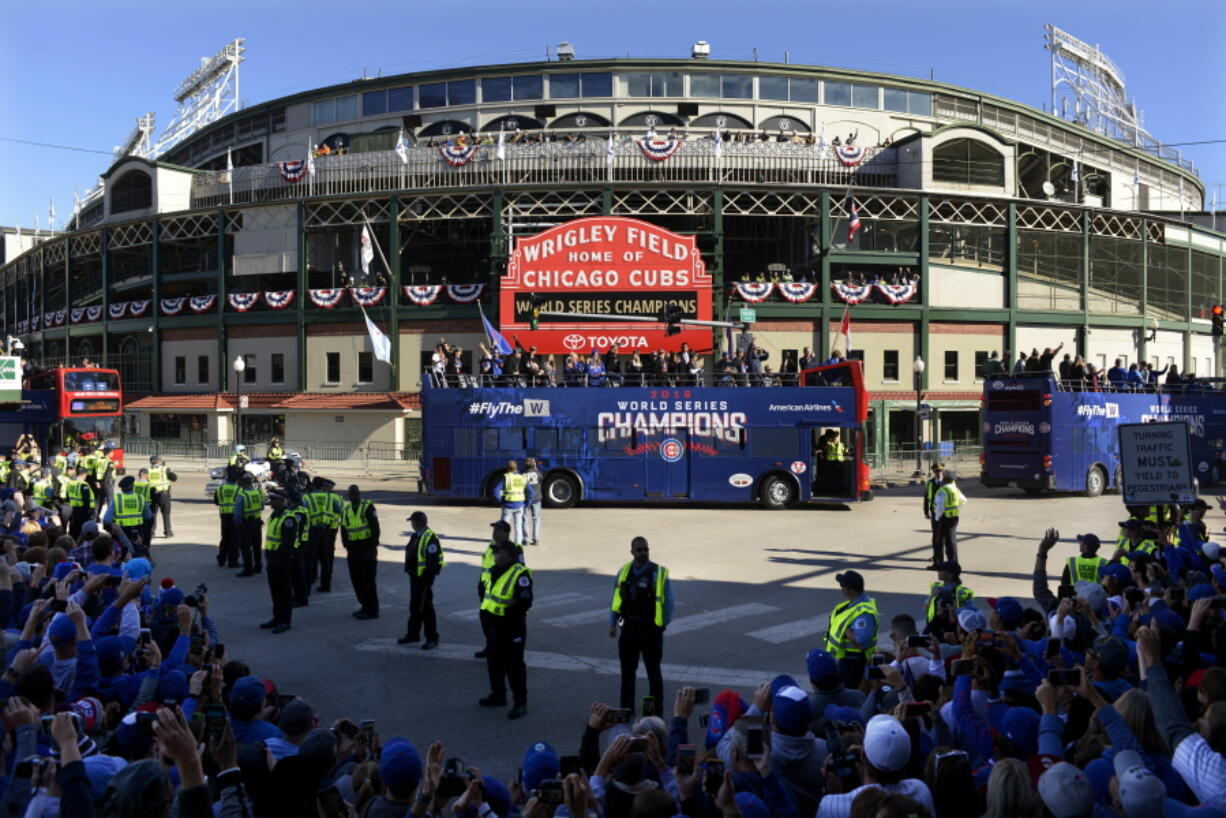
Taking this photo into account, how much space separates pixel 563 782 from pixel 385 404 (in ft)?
127

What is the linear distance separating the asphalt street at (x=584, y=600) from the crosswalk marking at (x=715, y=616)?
0.04 meters

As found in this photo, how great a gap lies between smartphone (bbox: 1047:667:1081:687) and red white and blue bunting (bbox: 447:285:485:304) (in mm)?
36692

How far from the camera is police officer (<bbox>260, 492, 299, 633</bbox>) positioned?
12.1m

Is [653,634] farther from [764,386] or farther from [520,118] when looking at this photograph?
[520,118]

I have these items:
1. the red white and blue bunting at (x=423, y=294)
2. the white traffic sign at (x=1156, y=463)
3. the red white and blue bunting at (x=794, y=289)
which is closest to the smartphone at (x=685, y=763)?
the white traffic sign at (x=1156, y=463)

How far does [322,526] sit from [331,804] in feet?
36.4

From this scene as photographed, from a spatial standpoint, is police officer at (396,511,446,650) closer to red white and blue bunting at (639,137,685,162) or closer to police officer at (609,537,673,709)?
police officer at (609,537,673,709)

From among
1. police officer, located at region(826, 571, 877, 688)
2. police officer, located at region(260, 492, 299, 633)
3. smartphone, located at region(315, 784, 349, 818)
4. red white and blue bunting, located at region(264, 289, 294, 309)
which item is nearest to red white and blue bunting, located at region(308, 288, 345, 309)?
red white and blue bunting, located at region(264, 289, 294, 309)

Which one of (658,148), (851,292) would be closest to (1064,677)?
(851,292)

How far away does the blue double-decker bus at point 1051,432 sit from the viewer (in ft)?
88.4

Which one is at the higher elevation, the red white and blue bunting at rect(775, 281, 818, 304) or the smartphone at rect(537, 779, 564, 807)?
the red white and blue bunting at rect(775, 281, 818, 304)

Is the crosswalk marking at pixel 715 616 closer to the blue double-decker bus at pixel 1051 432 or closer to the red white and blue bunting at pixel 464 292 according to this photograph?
the blue double-decker bus at pixel 1051 432

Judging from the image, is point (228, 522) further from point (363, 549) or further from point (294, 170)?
point (294, 170)

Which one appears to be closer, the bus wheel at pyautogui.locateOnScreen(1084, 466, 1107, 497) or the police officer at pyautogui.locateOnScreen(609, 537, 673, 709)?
the police officer at pyautogui.locateOnScreen(609, 537, 673, 709)
